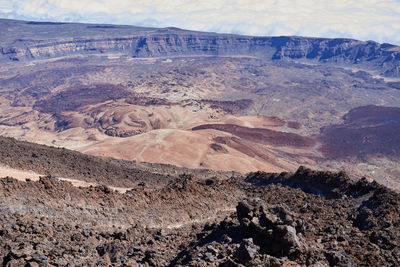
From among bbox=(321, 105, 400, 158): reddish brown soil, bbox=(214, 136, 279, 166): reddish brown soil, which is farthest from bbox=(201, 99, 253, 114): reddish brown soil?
bbox=(214, 136, 279, 166): reddish brown soil

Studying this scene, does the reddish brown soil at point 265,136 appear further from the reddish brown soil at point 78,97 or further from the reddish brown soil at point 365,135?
the reddish brown soil at point 78,97

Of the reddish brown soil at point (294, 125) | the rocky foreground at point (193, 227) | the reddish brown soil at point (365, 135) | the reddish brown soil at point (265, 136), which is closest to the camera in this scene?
the rocky foreground at point (193, 227)

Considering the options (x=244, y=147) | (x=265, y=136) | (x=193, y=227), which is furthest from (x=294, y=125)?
(x=193, y=227)

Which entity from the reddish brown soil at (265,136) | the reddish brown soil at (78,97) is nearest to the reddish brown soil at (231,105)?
the reddish brown soil at (265,136)

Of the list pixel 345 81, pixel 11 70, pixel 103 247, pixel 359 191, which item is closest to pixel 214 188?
pixel 359 191

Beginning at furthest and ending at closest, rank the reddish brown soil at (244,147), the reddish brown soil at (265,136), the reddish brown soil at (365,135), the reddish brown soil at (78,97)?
the reddish brown soil at (78,97) → the reddish brown soil at (265,136) → the reddish brown soil at (365,135) → the reddish brown soil at (244,147)
